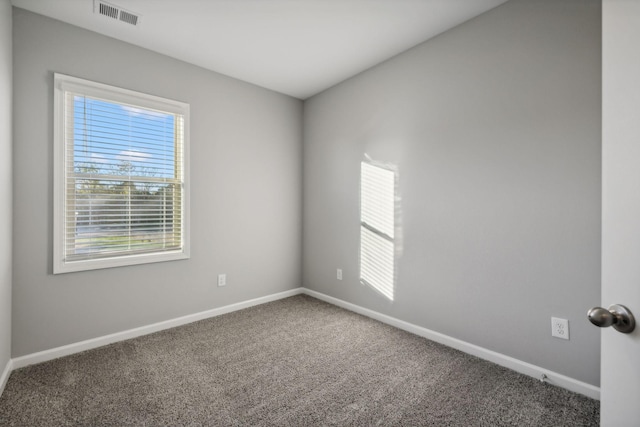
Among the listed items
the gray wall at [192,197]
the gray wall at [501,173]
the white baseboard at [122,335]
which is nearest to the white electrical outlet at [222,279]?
the gray wall at [192,197]

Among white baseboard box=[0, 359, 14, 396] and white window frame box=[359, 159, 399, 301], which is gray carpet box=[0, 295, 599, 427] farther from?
white window frame box=[359, 159, 399, 301]

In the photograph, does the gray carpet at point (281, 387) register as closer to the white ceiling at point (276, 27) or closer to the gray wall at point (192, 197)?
the gray wall at point (192, 197)

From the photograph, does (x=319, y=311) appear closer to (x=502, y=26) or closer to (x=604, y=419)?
(x=604, y=419)

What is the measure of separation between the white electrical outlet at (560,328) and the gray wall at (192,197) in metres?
2.64

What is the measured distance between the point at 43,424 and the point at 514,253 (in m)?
2.92

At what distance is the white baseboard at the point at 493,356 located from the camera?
5.96 ft

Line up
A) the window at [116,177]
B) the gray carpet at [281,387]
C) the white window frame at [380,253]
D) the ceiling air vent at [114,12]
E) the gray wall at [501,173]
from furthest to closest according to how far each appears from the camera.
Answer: the white window frame at [380,253] < the window at [116,177] < the ceiling air vent at [114,12] < the gray wall at [501,173] < the gray carpet at [281,387]

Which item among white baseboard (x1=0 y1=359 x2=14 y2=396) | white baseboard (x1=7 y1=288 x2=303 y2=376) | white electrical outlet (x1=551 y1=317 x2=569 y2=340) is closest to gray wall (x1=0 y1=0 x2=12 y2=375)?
white baseboard (x1=0 y1=359 x2=14 y2=396)

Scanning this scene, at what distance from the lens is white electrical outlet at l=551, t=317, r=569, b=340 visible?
1870 mm

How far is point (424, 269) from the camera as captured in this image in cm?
261

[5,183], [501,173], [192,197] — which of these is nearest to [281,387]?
[192,197]

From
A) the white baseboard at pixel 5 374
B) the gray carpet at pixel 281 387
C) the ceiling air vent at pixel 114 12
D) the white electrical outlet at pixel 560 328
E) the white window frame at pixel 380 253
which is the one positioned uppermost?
the ceiling air vent at pixel 114 12

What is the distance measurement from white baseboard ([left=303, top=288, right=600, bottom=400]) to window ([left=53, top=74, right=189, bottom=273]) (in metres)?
2.02

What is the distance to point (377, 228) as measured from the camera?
2990mm
